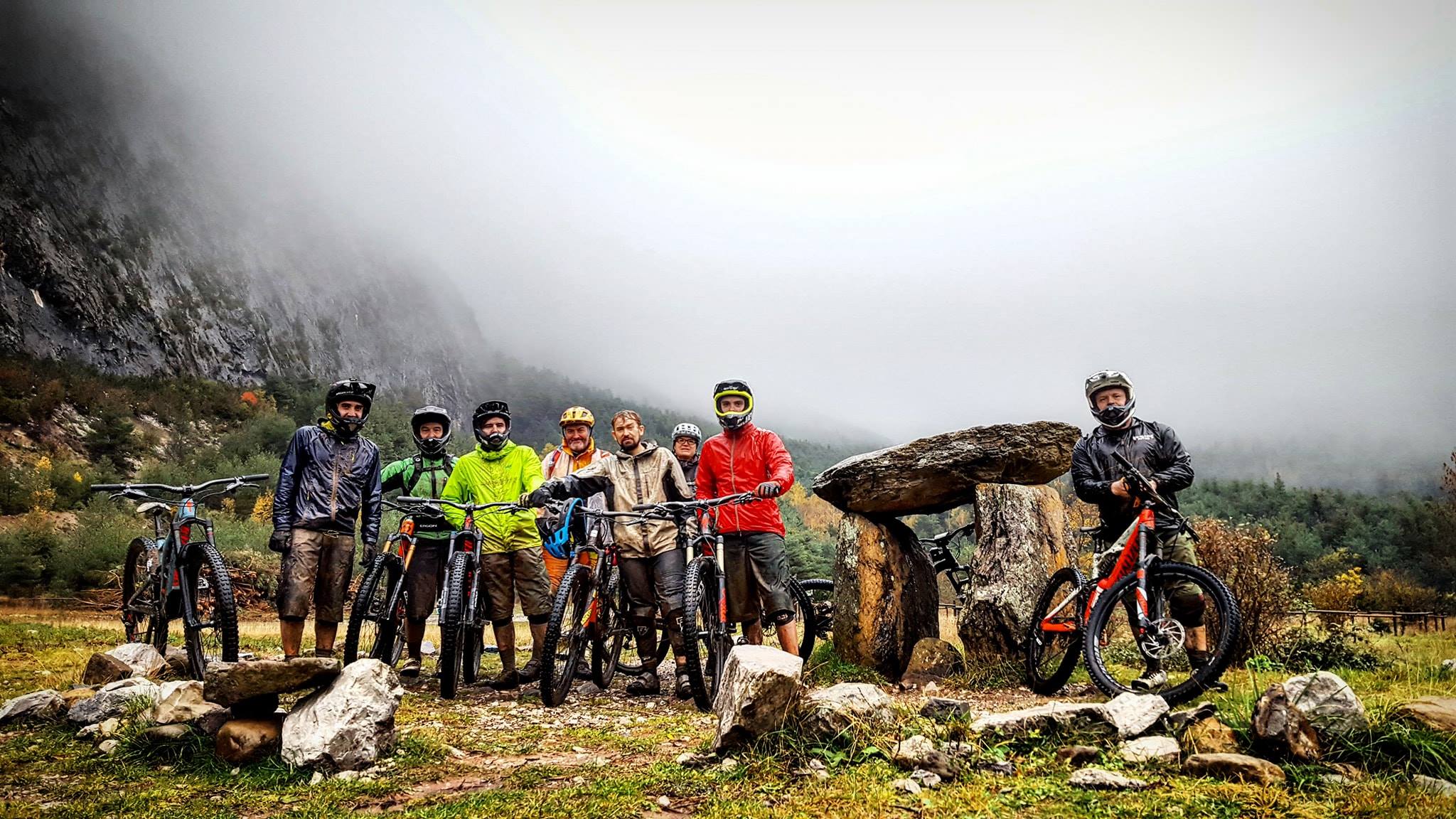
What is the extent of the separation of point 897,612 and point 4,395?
45.9 meters

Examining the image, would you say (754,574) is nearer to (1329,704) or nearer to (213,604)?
(1329,704)

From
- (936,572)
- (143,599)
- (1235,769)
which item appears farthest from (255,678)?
(936,572)

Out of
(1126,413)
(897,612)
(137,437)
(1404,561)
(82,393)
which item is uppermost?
(82,393)

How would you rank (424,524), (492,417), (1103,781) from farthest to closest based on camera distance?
(492,417)
(424,524)
(1103,781)

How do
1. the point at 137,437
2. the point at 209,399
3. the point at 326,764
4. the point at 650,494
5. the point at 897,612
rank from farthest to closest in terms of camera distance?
1. the point at 209,399
2. the point at 137,437
3. the point at 897,612
4. the point at 650,494
5. the point at 326,764

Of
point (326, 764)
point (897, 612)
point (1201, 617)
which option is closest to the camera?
point (326, 764)

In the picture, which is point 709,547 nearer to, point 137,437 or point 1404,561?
point 137,437

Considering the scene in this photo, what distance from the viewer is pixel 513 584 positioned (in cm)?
684

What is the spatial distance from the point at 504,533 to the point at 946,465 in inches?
181

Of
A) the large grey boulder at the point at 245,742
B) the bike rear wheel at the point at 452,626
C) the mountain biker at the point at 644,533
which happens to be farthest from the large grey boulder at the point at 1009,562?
the large grey boulder at the point at 245,742

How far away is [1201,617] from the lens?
5.30 metres

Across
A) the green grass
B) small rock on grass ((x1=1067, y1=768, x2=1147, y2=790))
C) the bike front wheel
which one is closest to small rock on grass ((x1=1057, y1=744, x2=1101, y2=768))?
the green grass

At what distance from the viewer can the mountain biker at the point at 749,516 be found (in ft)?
21.6

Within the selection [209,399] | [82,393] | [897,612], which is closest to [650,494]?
[897,612]
